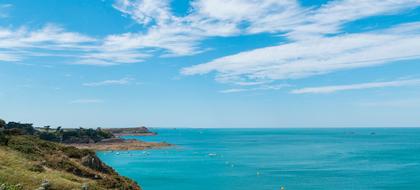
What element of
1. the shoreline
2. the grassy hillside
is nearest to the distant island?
Result: the grassy hillside

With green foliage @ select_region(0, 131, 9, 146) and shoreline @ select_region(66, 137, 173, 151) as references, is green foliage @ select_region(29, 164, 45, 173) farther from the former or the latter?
shoreline @ select_region(66, 137, 173, 151)

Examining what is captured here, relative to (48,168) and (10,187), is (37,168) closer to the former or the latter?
(48,168)

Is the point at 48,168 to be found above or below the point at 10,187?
above

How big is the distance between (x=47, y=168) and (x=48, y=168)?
130 mm

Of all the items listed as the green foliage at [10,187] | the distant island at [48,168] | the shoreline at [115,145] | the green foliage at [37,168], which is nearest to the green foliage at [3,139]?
the distant island at [48,168]

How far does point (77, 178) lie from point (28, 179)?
4474 mm

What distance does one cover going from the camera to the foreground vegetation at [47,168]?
2817 centimetres

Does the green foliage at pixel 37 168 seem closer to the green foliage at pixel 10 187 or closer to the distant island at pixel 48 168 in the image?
the distant island at pixel 48 168

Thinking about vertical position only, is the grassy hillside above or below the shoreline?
above

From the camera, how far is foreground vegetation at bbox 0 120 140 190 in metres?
28.2

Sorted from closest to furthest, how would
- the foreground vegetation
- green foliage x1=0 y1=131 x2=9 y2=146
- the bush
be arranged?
the bush < the foreground vegetation < green foliage x1=0 y1=131 x2=9 y2=146

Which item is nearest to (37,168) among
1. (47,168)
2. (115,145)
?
(47,168)

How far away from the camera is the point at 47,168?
109 feet

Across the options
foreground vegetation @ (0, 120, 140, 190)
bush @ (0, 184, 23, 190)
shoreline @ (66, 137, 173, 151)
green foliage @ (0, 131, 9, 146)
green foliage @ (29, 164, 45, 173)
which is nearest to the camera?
bush @ (0, 184, 23, 190)
